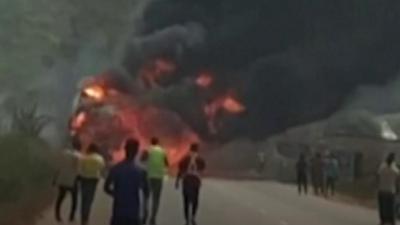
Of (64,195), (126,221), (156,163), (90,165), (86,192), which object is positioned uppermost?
(156,163)

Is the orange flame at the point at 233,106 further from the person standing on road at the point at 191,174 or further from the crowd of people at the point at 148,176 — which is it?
the person standing on road at the point at 191,174

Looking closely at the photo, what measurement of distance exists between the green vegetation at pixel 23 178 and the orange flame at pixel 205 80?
31.2 meters

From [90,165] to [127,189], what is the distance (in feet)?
17.4

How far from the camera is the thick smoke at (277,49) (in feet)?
204

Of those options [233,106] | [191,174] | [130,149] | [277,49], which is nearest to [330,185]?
[191,174]

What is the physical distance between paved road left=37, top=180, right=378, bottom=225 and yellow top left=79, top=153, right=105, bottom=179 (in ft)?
7.25

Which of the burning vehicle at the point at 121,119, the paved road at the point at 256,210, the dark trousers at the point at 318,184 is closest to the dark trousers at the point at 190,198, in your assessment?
the paved road at the point at 256,210

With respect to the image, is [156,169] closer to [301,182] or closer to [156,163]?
[156,163]

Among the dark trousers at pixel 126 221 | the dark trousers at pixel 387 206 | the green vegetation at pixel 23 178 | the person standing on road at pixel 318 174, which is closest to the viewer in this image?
the dark trousers at pixel 126 221

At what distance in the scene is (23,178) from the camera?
22922mm

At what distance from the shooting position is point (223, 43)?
210 ft

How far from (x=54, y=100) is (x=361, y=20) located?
2247cm

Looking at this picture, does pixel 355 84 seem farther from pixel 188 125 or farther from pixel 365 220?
pixel 365 220

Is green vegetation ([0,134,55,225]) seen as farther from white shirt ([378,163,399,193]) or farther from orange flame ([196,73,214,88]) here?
orange flame ([196,73,214,88])
